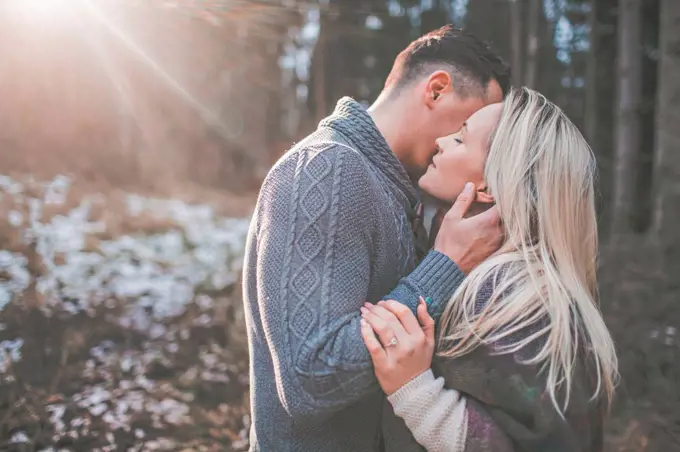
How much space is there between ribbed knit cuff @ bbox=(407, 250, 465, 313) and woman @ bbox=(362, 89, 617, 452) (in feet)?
0.12

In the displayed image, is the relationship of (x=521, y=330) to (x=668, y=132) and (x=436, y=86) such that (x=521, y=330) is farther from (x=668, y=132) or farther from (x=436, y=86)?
(x=668, y=132)

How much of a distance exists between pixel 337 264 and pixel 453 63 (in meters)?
1.03

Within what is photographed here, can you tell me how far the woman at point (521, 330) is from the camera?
1.84m

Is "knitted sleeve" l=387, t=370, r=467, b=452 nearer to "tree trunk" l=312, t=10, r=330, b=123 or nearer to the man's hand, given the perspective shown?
the man's hand

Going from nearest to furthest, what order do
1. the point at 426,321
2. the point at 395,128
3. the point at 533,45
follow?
the point at 426,321 → the point at 395,128 → the point at 533,45

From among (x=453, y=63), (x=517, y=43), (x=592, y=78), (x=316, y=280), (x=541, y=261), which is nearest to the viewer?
(x=316, y=280)

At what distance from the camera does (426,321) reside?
192 cm

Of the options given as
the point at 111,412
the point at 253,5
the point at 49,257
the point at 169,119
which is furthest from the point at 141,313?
the point at 169,119

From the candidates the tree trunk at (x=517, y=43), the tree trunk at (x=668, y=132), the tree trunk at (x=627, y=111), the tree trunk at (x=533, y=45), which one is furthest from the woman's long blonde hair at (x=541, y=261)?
the tree trunk at (x=517, y=43)

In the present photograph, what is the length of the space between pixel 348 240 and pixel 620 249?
3948 millimetres

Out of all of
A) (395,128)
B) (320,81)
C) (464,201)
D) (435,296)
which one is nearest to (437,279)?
(435,296)

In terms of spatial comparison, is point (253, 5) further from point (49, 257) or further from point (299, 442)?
point (299, 442)

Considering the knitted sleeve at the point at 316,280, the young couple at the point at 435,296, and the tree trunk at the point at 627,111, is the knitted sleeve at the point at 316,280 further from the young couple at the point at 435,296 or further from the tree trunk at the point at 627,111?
the tree trunk at the point at 627,111

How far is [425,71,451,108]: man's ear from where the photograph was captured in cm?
246
